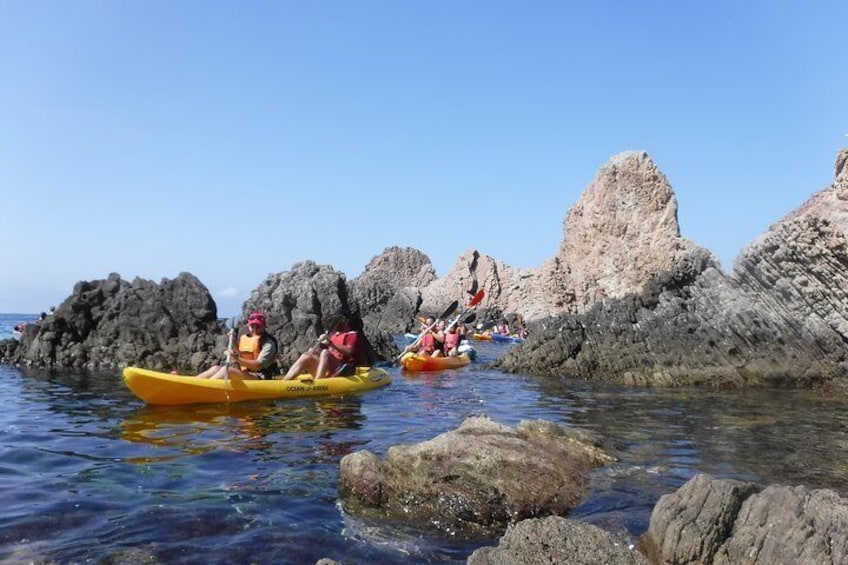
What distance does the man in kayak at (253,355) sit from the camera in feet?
42.2

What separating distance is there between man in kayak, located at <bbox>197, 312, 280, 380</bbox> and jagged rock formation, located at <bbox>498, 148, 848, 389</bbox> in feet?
29.1

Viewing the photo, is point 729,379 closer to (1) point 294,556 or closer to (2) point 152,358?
(1) point 294,556

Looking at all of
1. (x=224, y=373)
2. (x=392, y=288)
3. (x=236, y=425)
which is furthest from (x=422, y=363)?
(x=392, y=288)

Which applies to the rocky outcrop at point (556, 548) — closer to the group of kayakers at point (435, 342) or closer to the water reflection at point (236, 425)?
the water reflection at point (236, 425)

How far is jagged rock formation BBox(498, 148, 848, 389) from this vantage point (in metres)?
14.2

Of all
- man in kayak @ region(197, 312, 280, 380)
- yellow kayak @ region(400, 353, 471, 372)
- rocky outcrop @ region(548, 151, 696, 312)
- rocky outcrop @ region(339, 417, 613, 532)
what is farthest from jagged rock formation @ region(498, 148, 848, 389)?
rocky outcrop @ region(548, 151, 696, 312)

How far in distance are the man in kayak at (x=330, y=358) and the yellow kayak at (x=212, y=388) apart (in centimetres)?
44

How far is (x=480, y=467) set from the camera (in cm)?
612

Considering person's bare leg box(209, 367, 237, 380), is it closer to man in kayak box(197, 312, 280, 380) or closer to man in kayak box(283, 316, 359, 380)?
man in kayak box(197, 312, 280, 380)

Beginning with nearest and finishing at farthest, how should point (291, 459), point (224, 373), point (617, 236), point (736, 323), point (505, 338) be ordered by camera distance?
point (291, 459)
point (224, 373)
point (736, 323)
point (505, 338)
point (617, 236)

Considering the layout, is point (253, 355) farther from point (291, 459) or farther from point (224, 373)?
point (291, 459)

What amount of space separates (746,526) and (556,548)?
3.88 ft

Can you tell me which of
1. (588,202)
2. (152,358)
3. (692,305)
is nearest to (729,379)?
(692,305)

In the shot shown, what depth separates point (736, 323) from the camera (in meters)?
16.0
